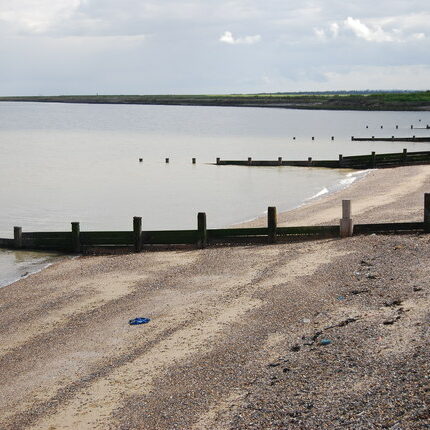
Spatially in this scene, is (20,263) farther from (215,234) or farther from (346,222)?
(346,222)

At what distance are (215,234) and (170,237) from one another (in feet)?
4.95

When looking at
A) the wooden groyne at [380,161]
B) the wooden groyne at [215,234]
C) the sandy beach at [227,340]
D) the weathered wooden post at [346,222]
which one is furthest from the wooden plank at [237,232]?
the wooden groyne at [380,161]

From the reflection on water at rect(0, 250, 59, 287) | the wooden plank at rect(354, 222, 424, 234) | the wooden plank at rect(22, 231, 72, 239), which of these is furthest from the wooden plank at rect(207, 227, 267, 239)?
the reflection on water at rect(0, 250, 59, 287)

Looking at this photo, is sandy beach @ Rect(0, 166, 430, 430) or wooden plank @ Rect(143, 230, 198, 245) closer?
sandy beach @ Rect(0, 166, 430, 430)

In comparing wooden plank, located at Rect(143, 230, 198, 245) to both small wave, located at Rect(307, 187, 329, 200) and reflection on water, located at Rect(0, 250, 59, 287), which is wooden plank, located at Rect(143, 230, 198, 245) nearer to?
reflection on water, located at Rect(0, 250, 59, 287)

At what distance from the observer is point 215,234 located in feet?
76.1

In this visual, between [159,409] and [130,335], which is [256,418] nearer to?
[159,409]

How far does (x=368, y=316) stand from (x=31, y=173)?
1982 inches

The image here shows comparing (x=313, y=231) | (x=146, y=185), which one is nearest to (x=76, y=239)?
(x=313, y=231)

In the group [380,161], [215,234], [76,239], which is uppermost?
[380,161]

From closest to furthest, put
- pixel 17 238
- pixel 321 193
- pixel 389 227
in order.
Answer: pixel 389 227 → pixel 17 238 → pixel 321 193

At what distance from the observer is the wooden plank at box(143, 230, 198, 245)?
2338 centimetres

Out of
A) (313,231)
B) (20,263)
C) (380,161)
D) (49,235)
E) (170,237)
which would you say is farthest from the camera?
(380,161)

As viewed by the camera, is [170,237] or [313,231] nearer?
[313,231]
